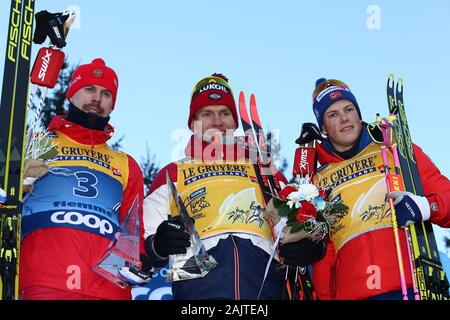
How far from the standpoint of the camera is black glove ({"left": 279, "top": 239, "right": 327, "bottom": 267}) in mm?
6121

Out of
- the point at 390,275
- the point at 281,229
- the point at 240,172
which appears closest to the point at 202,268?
the point at 281,229

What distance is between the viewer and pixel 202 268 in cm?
602

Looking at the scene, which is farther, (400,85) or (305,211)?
(400,85)

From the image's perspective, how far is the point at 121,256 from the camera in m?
5.94

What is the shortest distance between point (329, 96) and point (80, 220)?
282cm

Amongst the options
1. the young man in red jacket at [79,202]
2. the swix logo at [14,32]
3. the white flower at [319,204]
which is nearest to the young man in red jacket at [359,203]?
the white flower at [319,204]

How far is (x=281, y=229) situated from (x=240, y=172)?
89 centimetres

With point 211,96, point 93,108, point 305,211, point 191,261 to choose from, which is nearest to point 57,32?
point 93,108

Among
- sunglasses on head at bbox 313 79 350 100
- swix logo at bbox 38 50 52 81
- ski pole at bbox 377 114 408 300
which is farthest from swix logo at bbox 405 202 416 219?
swix logo at bbox 38 50 52 81

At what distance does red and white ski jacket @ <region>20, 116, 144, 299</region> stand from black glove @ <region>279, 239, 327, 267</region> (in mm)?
1293

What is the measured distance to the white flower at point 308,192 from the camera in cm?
606

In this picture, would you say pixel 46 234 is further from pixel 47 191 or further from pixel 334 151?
pixel 334 151

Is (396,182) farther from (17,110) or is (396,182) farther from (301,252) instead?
(17,110)

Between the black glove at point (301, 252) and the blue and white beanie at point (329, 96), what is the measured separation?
5.35ft
